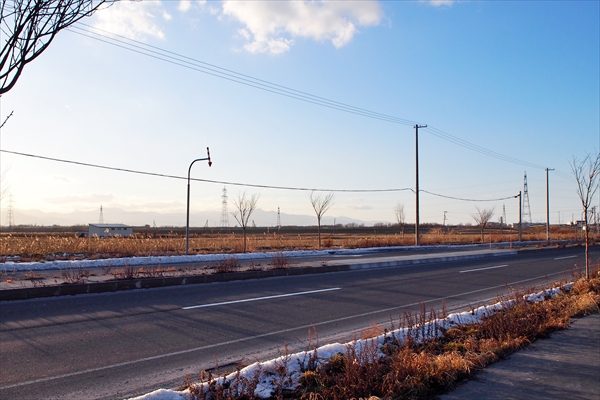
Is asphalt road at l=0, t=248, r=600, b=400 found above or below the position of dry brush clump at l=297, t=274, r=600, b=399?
below

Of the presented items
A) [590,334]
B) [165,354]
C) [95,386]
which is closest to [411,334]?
[590,334]

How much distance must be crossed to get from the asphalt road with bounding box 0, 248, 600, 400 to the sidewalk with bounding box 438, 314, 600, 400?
285cm

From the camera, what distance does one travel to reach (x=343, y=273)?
18766mm

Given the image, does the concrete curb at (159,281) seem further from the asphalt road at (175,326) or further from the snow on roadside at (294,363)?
the snow on roadside at (294,363)

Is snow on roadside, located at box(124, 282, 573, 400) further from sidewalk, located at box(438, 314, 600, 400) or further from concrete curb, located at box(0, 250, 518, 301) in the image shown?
concrete curb, located at box(0, 250, 518, 301)

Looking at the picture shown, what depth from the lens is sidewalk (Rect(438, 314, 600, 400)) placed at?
4992mm

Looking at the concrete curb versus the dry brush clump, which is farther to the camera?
the concrete curb

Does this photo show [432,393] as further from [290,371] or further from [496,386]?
[290,371]

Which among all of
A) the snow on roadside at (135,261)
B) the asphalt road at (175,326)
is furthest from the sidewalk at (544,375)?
the snow on roadside at (135,261)

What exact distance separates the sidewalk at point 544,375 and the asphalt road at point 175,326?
2852mm

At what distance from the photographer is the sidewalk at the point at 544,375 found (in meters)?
4.99

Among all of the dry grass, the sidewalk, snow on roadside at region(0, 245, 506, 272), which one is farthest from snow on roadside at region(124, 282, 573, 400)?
snow on roadside at region(0, 245, 506, 272)

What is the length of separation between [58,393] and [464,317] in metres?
6.13

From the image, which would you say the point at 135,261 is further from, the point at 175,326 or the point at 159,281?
the point at 175,326
